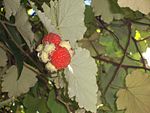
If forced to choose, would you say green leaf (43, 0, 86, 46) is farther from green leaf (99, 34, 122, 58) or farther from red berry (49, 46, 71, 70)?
green leaf (99, 34, 122, 58)

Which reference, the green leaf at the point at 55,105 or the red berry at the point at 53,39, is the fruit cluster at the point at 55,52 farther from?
the green leaf at the point at 55,105

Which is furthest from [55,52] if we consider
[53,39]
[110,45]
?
[110,45]

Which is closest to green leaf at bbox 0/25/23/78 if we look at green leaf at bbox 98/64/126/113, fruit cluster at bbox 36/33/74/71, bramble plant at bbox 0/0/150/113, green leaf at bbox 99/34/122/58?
bramble plant at bbox 0/0/150/113

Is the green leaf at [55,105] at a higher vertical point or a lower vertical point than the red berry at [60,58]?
lower

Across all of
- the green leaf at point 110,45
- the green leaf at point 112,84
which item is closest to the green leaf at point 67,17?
the green leaf at point 112,84

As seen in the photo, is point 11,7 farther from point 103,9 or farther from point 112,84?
point 112,84

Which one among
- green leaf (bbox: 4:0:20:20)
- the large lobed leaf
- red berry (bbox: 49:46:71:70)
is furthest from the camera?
the large lobed leaf

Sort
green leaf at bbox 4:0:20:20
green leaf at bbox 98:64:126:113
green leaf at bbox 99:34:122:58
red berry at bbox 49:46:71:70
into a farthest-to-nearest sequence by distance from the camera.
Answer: green leaf at bbox 99:34:122:58 → green leaf at bbox 98:64:126:113 → green leaf at bbox 4:0:20:20 → red berry at bbox 49:46:71:70

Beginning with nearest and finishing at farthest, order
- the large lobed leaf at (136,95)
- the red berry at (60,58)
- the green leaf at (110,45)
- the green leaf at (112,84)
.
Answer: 1. the red berry at (60,58)
2. the large lobed leaf at (136,95)
3. the green leaf at (112,84)
4. the green leaf at (110,45)

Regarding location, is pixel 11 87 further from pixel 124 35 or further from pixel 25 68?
pixel 124 35
